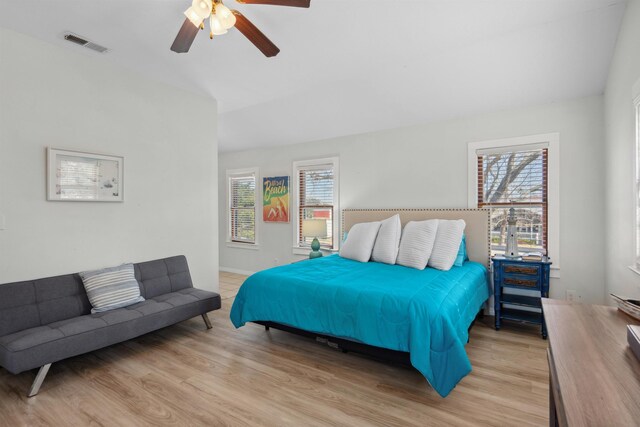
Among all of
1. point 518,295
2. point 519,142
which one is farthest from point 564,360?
point 519,142

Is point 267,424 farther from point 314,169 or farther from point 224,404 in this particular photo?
point 314,169

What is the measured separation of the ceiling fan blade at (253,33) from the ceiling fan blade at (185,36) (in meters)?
0.30

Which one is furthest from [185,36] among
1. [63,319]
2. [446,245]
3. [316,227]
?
[316,227]

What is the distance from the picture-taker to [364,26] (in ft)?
8.63

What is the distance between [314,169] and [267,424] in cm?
412

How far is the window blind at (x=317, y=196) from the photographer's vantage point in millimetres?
5379

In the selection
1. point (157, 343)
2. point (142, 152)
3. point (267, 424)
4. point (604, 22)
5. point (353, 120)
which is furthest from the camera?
point (353, 120)

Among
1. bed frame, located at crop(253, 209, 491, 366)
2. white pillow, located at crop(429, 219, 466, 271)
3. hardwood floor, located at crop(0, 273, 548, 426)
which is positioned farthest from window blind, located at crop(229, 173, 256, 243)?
white pillow, located at crop(429, 219, 466, 271)

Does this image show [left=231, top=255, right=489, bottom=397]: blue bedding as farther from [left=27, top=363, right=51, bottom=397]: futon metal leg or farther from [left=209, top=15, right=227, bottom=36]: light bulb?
[left=209, top=15, right=227, bottom=36]: light bulb

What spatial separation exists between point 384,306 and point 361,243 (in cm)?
156

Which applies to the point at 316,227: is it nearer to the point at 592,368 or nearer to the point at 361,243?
the point at 361,243

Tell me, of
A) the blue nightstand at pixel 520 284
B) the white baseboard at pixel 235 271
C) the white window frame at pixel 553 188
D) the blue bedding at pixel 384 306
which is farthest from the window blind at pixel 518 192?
the white baseboard at pixel 235 271

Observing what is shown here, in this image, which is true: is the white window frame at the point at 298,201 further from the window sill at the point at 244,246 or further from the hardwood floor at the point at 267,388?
the hardwood floor at the point at 267,388

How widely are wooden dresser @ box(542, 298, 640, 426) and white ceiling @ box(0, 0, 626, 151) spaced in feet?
7.14
